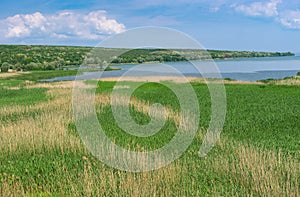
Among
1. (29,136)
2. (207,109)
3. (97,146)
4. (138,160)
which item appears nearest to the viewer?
(138,160)

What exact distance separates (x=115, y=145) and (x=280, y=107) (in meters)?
13.8

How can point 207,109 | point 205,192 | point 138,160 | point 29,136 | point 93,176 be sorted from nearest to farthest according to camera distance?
1. point 205,192
2. point 93,176
3. point 138,160
4. point 29,136
5. point 207,109

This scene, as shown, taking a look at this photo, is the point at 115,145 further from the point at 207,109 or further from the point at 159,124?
the point at 207,109

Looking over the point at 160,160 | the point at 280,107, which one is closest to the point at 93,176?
the point at 160,160

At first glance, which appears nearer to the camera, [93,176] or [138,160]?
[93,176]

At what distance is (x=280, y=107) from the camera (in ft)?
74.8

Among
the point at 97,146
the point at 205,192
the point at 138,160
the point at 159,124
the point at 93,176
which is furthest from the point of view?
the point at 159,124

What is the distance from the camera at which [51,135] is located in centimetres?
1340

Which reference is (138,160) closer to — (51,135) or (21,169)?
(21,169)

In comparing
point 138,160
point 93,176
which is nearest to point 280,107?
point 138,160

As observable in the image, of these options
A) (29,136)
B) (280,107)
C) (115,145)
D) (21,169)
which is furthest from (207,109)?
(21,169)

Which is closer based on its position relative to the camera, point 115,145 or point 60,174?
point 60,174

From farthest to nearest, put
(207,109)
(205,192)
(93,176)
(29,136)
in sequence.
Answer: (207,109)
(29,136)
(93,176)
(205,192)

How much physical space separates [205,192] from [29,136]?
7.55m
